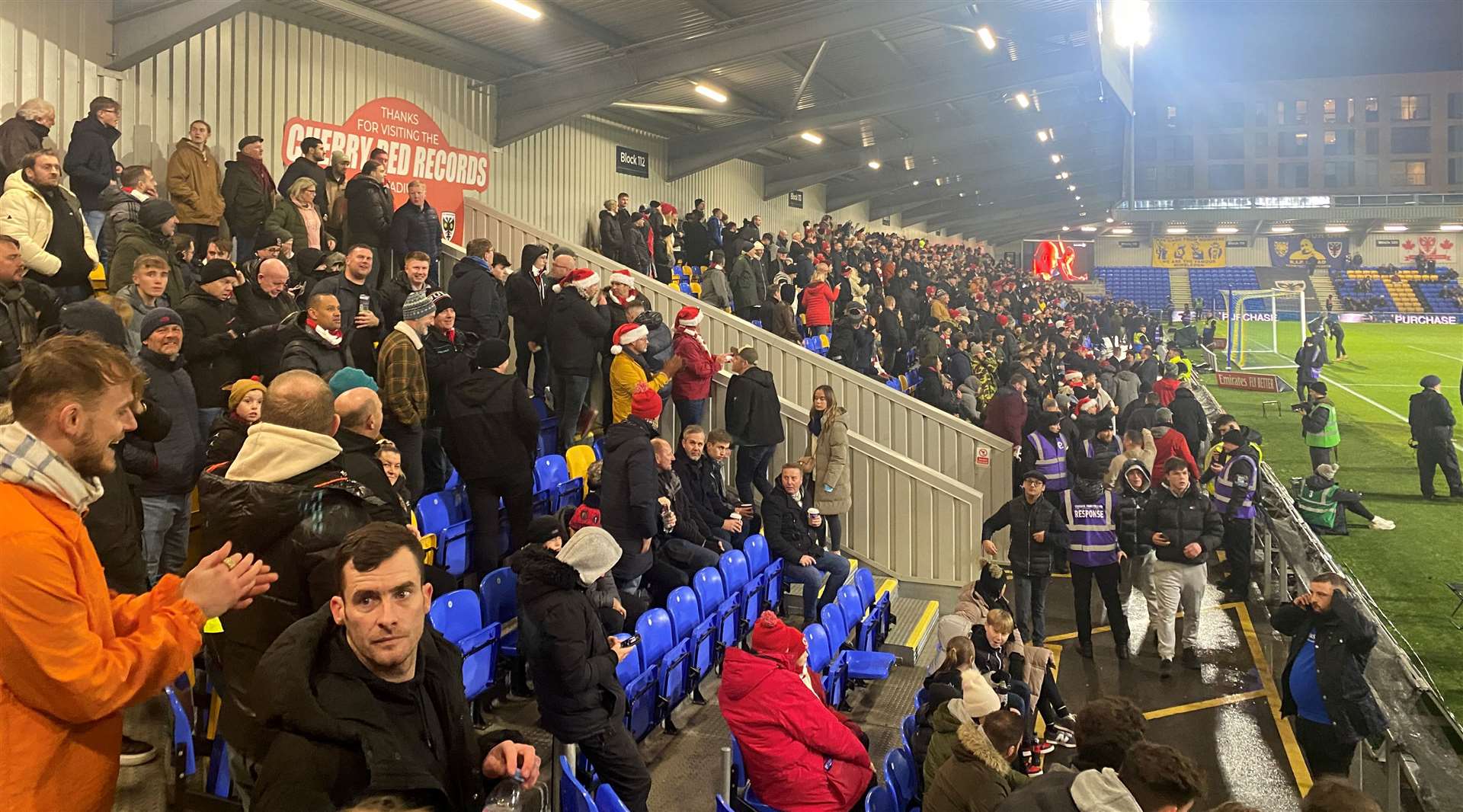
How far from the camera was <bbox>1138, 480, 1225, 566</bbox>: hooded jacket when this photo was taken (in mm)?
8742

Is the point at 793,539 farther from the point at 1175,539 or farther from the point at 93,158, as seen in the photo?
the point at 93,158

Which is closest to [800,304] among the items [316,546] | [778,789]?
[778,789]

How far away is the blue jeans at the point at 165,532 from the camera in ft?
16.8

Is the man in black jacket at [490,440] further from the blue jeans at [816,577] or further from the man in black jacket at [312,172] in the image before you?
the man in black jacket at [312,172]

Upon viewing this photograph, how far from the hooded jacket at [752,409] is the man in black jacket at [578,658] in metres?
5.30

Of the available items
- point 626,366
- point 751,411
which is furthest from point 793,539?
point 626,366

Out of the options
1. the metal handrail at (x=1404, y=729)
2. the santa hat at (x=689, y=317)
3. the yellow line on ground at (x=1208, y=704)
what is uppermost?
the santa hat at (x=689, y=317)

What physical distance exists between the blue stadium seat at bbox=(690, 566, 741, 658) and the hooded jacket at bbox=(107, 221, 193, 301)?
375 cm

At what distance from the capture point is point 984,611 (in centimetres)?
706

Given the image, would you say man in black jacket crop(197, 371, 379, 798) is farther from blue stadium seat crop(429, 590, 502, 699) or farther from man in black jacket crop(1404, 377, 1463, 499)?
man in black jacket crop(1404, 377, 1463, 499)

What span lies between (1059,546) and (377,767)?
25.3 ft

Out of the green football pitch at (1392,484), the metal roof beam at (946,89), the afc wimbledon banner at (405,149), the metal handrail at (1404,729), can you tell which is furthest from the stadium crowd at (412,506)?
the metal roof beam at (946,89)

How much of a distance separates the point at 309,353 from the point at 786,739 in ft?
10.8

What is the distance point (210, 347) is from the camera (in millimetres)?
5785
